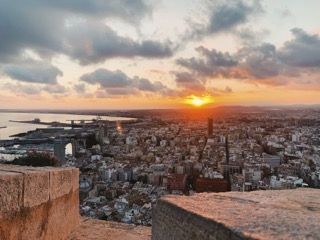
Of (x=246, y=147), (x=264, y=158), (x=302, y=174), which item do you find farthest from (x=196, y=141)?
(x=302, y=174)

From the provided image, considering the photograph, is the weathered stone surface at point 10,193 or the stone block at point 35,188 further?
the stone block at point 35,188

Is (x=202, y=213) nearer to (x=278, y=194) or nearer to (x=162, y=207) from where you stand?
(x=162, y=207)

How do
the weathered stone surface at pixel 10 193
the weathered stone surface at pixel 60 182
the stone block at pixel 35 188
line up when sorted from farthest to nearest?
the weathered stone surface at pixel 60 182 → the stone block at pixel 35 188 → the weathered stone surface at pixel 10 193

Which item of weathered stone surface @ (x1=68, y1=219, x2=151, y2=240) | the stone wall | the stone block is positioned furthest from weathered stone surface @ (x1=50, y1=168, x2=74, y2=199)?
weathered stone surface @ (x1=68, y1=219, x2=151, y2=240)

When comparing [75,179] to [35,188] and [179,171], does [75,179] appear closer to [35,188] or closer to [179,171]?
[35,188]

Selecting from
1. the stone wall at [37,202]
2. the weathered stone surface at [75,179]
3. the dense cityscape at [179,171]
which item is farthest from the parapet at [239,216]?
the dense cityscape at [179,171]

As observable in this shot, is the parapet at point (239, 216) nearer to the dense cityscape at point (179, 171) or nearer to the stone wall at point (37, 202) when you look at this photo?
the stone wall at point (37, 202)

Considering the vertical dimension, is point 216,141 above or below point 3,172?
below
